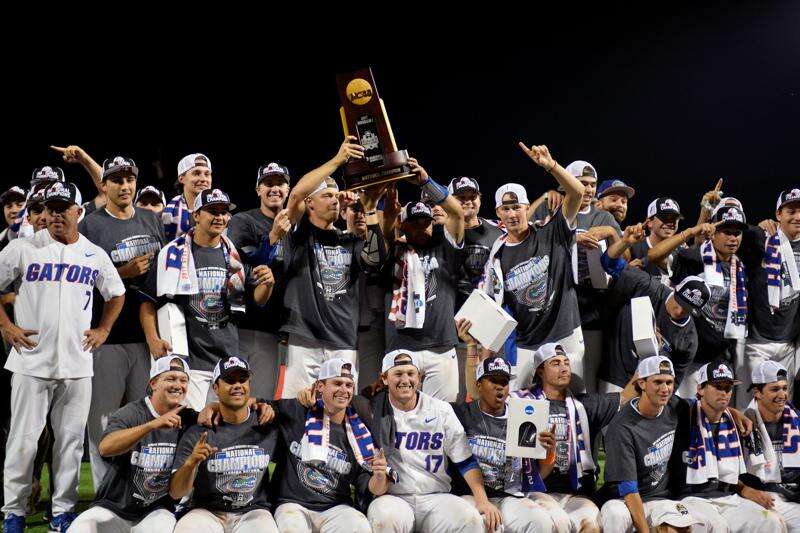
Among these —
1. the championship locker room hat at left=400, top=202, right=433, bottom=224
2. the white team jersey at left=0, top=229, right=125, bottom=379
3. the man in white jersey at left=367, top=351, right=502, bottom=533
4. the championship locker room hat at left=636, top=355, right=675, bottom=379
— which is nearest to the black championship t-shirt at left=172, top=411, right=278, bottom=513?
the man in white jersey at left=367, top=351, right=502, bottom=533

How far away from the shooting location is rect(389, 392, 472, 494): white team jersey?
17.3 feet

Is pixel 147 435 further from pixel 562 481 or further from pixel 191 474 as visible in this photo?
pixel 562 481

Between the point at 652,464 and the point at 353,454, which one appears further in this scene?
the point at 652,464

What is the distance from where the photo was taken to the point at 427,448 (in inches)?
209

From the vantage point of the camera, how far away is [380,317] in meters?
6.30

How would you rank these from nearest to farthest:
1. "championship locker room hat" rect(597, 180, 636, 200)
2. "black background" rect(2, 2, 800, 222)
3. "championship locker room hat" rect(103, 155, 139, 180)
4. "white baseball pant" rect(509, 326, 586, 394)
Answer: "championship locker room hat" rect(103, 155, 139, 180), "white baseball pant" rect(509, 326, 586, 394), "championship locker room hat" rect(597, 180, 636, 200), "black background" rect(2, 2, 800, 222)

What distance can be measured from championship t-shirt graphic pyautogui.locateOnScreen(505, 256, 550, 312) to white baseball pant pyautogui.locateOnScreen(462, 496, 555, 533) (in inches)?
51.1

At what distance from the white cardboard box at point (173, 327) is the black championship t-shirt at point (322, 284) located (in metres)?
0.64

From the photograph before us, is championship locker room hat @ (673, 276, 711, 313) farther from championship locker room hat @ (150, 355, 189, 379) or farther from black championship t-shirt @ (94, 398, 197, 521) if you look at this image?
black championship t-shirt @ (94, 398, 197, 521)

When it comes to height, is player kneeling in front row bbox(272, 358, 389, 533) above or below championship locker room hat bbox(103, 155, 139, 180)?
below

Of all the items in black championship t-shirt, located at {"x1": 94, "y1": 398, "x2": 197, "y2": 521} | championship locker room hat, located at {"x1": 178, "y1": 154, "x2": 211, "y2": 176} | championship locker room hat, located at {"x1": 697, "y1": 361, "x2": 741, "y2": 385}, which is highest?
championship locker room hat, located at {"x1": 178, "y1": 154, "x2": 211, "y2": 176}

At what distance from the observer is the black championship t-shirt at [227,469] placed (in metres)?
4.93

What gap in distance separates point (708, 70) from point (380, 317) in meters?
7.22

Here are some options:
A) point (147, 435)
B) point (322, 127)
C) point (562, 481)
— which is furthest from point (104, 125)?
point (562, 481)
